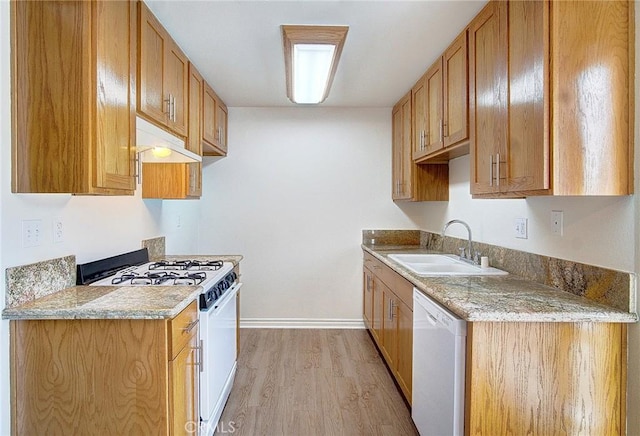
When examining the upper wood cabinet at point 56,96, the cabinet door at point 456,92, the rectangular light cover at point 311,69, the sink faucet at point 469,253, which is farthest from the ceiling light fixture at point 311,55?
the sink faucet at point 469,253

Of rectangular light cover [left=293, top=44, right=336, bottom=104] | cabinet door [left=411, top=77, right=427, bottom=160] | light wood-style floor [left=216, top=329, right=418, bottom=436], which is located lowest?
light wood-style floor [left=216, top=329, right=418, bottom=436]

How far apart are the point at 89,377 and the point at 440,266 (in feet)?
7.70

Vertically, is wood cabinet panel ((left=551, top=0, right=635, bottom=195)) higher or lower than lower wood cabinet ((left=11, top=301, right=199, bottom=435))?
higher

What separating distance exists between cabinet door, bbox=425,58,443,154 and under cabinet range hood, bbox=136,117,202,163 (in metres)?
1.72

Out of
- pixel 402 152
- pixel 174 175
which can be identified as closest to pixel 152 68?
pixel 174 175

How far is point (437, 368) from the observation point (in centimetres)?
183

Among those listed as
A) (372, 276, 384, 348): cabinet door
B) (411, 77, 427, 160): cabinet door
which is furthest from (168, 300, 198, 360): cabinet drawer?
(411, 77, 427, 160): cabinet door

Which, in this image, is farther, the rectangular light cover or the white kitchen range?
the rectangular light cover

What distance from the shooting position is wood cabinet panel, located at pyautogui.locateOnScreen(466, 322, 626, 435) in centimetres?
154

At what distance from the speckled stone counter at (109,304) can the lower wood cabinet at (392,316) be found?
134 centimetres

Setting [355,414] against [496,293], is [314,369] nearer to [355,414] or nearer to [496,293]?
[355,414]

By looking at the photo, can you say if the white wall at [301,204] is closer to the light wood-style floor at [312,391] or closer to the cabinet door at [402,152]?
the cabinet door at [402,152]

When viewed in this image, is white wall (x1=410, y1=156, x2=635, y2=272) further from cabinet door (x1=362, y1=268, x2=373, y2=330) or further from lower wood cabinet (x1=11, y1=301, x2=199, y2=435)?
lower wood cabinet (x1=11, y1=301, x2=199, y2=435)

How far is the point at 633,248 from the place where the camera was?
60.0 inches
